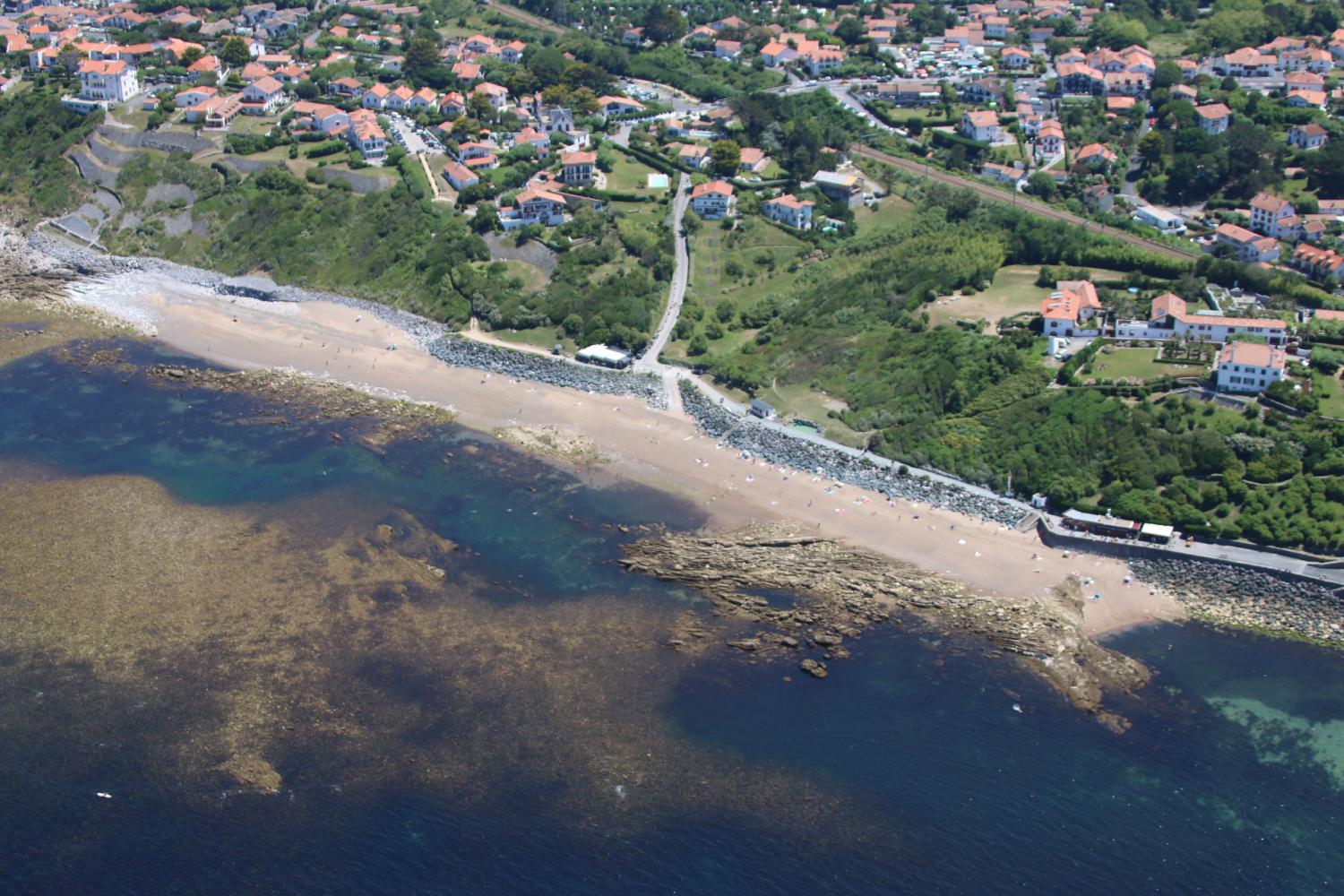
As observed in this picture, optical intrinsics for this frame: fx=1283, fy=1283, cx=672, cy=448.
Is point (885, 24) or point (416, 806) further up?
point (885, 24)

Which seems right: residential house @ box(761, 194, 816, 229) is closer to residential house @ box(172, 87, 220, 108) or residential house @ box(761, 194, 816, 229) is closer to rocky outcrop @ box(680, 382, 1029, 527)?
rocky outcrop @ box(680, 382, 1029, 527)

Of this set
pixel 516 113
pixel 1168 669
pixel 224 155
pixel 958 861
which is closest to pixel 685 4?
pixel 516 113

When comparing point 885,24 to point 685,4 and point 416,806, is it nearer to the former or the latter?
point 685,4

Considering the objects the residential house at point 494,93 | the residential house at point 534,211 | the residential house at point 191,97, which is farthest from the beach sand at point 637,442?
the residential house at point 494,93

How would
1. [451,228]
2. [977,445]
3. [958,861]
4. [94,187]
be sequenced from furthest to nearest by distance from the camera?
[94,187] < [451,228] < [977,445] < [958,861]

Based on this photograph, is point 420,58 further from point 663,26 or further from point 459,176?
point 663,26

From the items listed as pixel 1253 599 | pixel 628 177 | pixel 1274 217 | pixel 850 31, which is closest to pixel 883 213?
pixel 628 177
